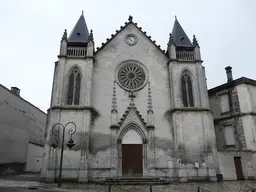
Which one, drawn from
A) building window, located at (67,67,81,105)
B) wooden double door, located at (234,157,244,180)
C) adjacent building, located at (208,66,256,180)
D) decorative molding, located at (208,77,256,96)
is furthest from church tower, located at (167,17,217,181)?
building window, located at (67,67,81,105)

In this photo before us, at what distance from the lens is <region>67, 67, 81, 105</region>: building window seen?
19.9 metres

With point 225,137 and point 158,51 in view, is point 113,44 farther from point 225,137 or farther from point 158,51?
point 225,137

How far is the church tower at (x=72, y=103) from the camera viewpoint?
1761 cm

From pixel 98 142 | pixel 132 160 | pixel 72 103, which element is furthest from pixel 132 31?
pixel 132 160

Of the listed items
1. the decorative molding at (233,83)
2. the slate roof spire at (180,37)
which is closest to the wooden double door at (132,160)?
the slate roof spire at (180,37)

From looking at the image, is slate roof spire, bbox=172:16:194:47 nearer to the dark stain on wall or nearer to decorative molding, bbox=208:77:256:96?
decorative molding, bbox=208:77:256:96

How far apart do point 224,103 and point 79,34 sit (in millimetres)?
18064

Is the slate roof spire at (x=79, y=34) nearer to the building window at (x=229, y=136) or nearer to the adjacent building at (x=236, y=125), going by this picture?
the adjacent building at (x=236, y=125)

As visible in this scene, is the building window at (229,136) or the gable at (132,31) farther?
the building window at (229,136)

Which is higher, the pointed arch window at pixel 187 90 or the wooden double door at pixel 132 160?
the pointed arch window at pixel 187 90

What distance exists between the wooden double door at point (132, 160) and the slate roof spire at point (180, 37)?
1198 centimetres

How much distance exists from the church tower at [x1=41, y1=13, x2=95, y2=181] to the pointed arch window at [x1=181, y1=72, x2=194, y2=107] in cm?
904

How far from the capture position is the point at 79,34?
76.1 feet

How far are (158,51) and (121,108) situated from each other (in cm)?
756
